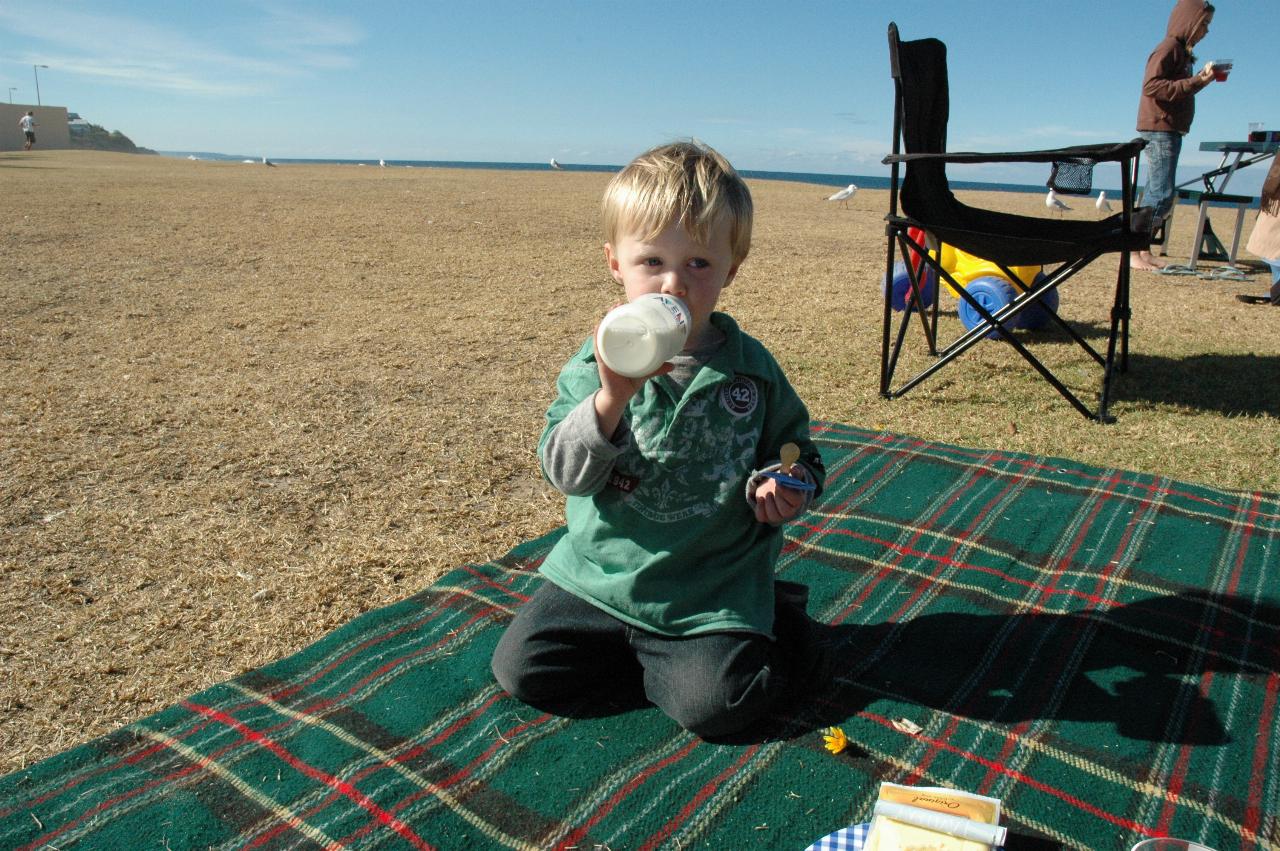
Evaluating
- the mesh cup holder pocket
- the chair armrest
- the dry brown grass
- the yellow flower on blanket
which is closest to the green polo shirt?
the yellow flower on blanket

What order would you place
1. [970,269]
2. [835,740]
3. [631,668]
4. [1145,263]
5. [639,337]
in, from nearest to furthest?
[639,337] → [835,740] → [631,668] → [970,269] → [1145,263]

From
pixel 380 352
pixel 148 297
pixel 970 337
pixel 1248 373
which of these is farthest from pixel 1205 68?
pixel 148 297

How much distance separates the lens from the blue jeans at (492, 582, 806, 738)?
1.86 metres

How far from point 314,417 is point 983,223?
11.1 ft

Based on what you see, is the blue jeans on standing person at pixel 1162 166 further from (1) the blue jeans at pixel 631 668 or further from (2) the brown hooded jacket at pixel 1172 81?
(1) the blue jeans at pixel 631 668

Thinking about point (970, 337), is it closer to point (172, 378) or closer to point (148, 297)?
point (172, 378)

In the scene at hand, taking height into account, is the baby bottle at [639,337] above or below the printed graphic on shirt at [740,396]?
above

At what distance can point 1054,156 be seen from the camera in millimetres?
3973

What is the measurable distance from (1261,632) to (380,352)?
169 inches

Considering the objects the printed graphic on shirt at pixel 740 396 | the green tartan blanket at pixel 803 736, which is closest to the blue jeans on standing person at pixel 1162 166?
the green tartan blanket at pixel 803 736

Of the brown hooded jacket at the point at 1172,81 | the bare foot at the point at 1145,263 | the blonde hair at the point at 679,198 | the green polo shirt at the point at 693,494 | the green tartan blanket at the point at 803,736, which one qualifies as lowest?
the green tartan blanket at the point at 803,736

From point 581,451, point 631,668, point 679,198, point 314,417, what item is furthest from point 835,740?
point 314,417

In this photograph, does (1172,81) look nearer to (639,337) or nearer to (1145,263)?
(1145,263)

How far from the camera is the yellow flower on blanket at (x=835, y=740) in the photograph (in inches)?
73.1
